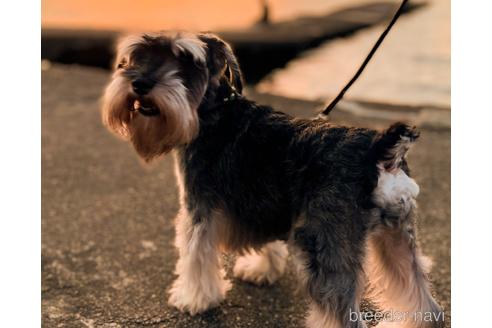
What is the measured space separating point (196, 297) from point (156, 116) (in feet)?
4.42

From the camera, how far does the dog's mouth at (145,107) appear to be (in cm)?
368

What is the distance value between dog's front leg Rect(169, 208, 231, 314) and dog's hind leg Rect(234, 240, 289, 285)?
0.37 metres

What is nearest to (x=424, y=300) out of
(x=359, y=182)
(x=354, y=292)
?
(x=354, y=292)

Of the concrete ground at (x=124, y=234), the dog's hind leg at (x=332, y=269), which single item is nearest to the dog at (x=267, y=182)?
the dog's hind leg at (x=332, y=269)

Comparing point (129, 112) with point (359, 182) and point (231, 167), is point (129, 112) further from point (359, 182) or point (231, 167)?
point (359, 182)

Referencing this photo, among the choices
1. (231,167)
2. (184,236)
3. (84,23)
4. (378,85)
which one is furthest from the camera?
(84,23)

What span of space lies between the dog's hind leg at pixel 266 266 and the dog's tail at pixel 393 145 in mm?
1511

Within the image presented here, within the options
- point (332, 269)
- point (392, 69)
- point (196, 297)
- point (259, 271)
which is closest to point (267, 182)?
point (332, 269)

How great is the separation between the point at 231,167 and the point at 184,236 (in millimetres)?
650

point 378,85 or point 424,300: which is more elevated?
point 424,300

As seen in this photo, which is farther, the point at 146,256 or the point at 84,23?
the point at 84,23

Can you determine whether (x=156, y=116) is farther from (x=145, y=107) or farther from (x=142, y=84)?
(x=142, y=84)

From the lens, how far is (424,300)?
3.71 meters

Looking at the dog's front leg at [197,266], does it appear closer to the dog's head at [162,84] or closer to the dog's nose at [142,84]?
the dog's head at [162,84]
